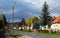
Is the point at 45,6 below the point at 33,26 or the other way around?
the other way around

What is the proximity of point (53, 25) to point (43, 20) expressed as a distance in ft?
36.6

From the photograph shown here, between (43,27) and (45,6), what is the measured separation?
10992 mm

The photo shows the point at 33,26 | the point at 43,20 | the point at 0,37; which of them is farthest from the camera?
the point at 33,26

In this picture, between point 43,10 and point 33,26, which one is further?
point 33,26

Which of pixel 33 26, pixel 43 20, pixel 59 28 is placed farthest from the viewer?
pixel 33 26

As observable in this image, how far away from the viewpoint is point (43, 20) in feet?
308

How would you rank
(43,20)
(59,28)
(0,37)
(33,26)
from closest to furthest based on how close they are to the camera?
(0,37) < (59,28) < (43,20) < (33,26)

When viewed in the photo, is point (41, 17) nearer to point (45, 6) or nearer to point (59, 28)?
point (45, 6)

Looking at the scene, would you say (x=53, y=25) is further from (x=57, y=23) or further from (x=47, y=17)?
(x=47, y=17)

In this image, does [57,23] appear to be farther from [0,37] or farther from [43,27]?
[0,37]

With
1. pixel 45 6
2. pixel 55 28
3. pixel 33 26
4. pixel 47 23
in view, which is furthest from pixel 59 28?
pixel 33 26

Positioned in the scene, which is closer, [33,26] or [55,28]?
[55,28]

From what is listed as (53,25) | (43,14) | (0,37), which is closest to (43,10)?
(43,14)

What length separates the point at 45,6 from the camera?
327ft
